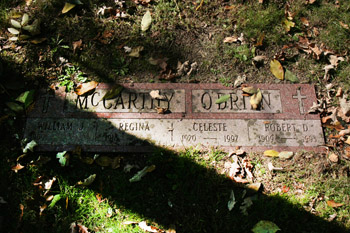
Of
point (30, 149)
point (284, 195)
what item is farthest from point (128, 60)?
point (284, 195)

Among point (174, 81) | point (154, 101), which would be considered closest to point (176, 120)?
point (154, 101)

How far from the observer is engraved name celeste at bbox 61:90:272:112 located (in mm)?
2811

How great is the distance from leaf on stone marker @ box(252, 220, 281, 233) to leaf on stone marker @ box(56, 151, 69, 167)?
1817 mm

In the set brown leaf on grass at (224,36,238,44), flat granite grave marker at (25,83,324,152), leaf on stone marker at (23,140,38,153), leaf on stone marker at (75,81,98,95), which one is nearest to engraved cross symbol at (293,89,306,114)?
flat granite grave marker at (25,83,324,152)

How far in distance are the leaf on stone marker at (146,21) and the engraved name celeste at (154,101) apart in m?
0.85

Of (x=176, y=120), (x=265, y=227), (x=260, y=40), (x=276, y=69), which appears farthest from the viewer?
(x=260, y=40)

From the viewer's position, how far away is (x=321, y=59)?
3.08 meters

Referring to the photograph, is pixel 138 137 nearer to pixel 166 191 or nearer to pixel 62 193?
pixel 166 191

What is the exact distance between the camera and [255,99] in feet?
9.20

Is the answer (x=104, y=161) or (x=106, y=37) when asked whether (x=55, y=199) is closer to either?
(x=104, y=161)

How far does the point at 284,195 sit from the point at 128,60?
2.12 m

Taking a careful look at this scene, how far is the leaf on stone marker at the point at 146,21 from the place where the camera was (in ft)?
10.5

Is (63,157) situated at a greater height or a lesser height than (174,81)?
lesser

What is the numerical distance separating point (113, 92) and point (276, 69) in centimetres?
178
